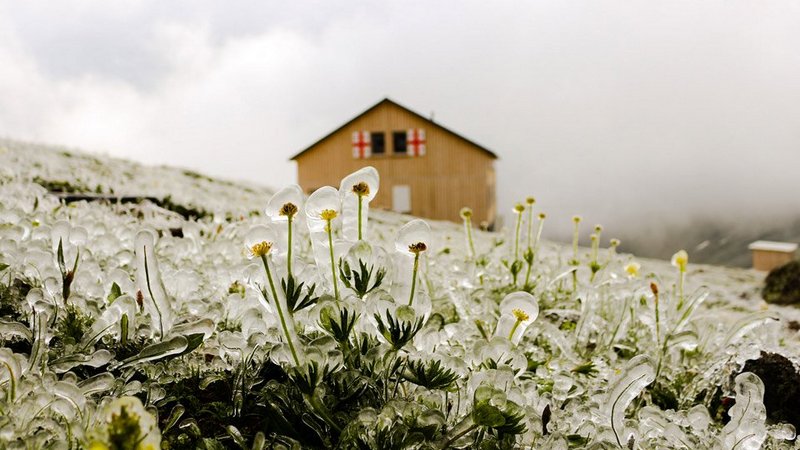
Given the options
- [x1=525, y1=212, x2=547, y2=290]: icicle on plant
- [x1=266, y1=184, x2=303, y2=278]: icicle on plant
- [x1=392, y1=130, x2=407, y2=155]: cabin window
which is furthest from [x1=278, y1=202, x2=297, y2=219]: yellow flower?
[x1=392, y1=130, x2=407, y2=155]: cabin window

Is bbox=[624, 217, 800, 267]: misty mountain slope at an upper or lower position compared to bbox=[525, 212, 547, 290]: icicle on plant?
lower

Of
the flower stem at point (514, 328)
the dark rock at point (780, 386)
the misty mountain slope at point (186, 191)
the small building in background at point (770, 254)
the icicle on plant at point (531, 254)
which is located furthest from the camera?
the small building in background at point (770, 254)

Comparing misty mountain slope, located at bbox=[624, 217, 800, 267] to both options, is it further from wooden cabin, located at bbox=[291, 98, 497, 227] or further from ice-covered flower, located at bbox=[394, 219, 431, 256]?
ice-covered flower, located at bbox=[394, 219, 431, 256]

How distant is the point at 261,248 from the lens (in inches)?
52.6

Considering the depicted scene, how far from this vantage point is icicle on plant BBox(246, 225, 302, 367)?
53.2 inches

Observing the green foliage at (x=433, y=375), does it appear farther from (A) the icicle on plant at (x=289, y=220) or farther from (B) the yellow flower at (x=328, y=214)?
(B) the yellow flower at (x=328, y=214)

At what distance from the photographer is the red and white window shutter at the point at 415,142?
96.0 ft

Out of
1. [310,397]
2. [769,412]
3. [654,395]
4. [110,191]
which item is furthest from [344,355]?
[110,191]

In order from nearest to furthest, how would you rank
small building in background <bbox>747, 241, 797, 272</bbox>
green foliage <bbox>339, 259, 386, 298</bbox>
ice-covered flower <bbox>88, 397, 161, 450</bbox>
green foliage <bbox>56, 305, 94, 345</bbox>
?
1. ice-covered flower <bbox>88, 397, 161, 450</bbox>
2. green foliage <bbox>339, 259, 386, 298</bbox>
3. green foliage <bbox>56, 305, 94, 345</bbox>
4. small building in background <bbox>747, 241, 797, 272</bbox>

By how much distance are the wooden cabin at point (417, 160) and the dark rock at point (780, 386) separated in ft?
86.3

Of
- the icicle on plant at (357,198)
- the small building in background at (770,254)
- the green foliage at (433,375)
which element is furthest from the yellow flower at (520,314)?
the small building in background at (770,254)

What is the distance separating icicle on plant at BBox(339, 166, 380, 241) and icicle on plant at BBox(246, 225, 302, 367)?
228mm

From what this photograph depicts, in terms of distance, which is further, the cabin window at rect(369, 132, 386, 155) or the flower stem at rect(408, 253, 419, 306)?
the cabin window at rect(369, 132, 386, 155)

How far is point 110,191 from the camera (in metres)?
9.48
